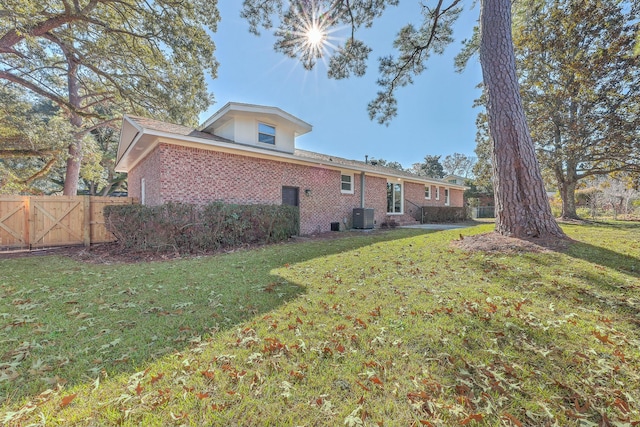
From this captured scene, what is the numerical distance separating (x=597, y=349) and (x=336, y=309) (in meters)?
2.50

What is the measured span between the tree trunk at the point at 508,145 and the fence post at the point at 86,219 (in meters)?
12.9

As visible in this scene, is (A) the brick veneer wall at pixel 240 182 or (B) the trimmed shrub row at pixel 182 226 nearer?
(B) the trimmed shrub row at pixel 182 226

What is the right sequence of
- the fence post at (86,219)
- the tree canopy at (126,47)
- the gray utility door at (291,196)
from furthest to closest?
the gray utility door at (291,196), the fence post at (86,219), the tree canopy at (126,47)

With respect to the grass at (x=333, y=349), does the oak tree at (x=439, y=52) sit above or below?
above

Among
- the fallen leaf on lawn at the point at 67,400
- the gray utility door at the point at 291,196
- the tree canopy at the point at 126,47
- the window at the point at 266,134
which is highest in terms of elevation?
the tree canopy at the point at 126,47

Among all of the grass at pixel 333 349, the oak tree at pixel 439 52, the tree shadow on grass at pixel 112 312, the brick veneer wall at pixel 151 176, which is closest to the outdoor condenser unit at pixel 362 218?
the oak tree at pixel 439 52

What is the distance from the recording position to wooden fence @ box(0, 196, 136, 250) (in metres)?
8.46

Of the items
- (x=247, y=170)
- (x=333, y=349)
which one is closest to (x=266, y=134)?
(x=247, y=170)

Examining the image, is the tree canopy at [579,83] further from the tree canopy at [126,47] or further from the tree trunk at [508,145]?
the tree canopy at [126,47]

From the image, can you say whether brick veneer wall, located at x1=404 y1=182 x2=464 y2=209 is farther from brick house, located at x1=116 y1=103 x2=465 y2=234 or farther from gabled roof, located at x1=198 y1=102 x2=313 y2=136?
gabled roof, located at x1=198 y1=102 x2=313 y2=136

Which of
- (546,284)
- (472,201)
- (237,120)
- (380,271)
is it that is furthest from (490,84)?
(472,201)

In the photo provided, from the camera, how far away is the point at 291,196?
1133 cm

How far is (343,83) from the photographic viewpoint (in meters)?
11.0

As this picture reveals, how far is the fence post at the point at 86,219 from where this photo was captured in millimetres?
8773
